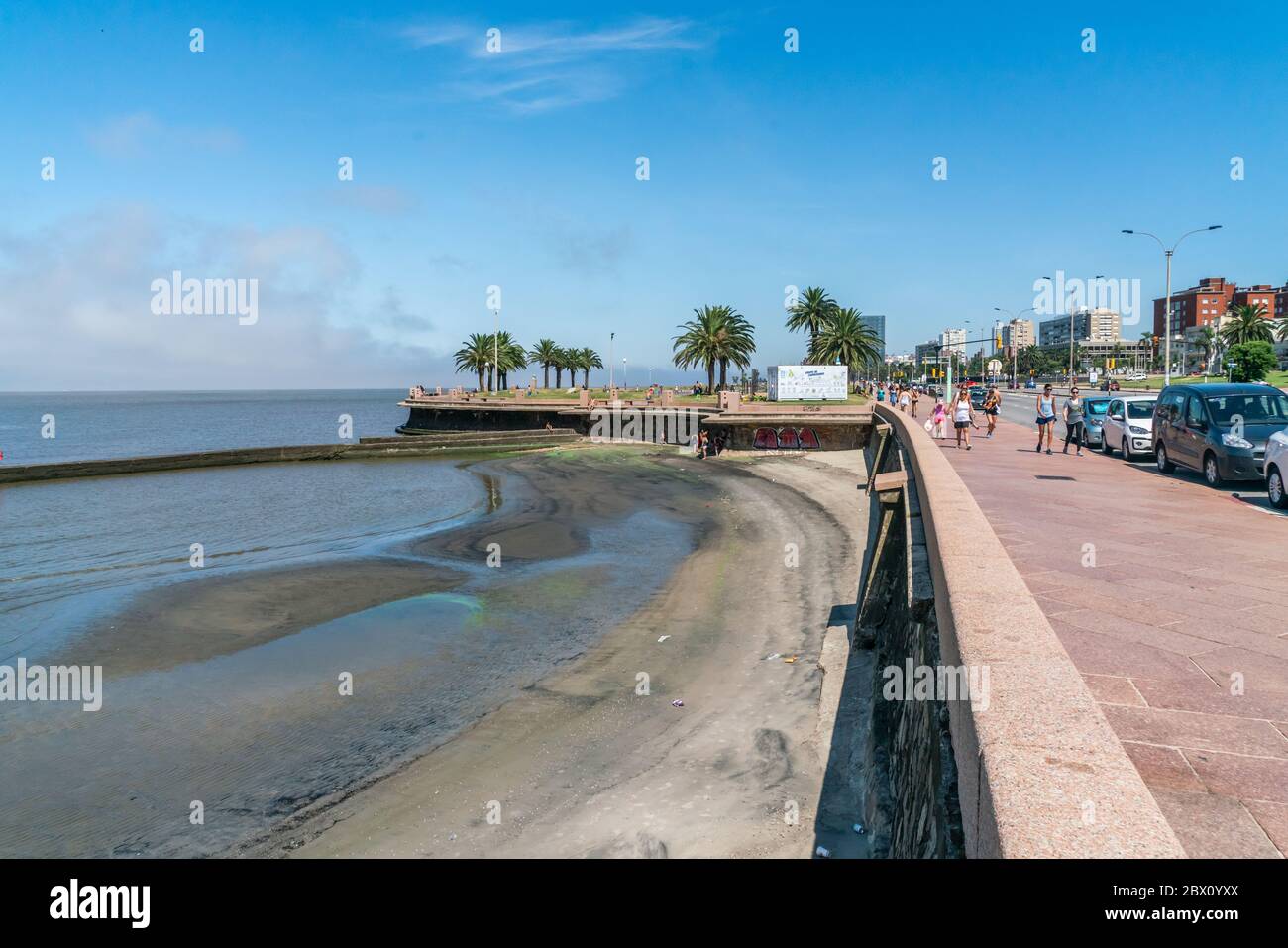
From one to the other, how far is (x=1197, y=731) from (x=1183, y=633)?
1.91m

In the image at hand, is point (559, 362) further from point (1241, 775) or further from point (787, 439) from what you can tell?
point (1241, 775)

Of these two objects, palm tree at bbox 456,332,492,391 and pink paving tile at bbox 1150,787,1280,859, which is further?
palm tree at bbox 456,332,492,391

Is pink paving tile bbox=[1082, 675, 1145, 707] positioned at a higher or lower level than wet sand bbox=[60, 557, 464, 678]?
higher

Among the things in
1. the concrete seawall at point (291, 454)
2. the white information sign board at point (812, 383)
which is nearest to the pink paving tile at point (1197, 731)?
the concrete seawall at point (291, 454)

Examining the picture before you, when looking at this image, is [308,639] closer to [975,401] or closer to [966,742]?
[966,742]

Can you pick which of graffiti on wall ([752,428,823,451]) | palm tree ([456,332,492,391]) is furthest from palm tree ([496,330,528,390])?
graffiti on wall ([752,428,823,451])

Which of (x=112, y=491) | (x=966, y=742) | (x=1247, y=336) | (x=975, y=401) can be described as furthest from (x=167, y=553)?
(x=1247, y=336)

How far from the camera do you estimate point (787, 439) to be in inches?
1906

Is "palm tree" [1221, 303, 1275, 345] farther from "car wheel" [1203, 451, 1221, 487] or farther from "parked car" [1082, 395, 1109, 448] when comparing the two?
"car wheel" [1203, 451, 1221, 487]

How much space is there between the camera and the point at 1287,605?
6.22 m

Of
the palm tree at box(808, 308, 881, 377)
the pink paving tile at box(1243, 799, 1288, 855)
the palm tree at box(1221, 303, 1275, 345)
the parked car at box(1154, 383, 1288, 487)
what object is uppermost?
the palm tree at box(1221, 303, 1275, 345)

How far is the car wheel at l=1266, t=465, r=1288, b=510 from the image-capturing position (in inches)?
Answer: 451

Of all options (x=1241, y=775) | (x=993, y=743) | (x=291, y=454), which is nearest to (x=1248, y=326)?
(x=291, y=454)

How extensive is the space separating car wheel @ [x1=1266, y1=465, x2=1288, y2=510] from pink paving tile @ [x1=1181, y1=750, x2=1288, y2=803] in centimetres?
1017
